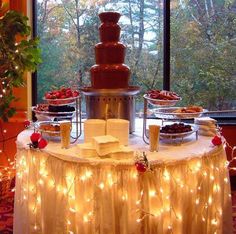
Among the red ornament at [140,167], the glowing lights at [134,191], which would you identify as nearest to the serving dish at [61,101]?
the glowing lights at [134,191]

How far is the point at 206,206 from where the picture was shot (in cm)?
196

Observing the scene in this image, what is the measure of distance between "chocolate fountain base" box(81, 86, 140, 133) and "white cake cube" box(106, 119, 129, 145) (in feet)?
0.48

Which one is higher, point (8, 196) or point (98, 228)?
→ point (98, 228)

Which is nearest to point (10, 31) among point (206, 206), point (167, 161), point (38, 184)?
point (38, 184)

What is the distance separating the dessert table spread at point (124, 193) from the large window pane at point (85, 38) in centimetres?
199

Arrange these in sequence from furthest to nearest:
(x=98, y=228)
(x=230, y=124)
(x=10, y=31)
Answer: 1. (x=230, y=124)
2. (x=10, y=31)
3. (x=98, y=228)

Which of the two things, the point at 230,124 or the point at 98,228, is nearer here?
the point at 98,228

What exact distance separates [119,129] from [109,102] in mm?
224

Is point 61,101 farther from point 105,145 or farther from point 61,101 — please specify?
point 105,145

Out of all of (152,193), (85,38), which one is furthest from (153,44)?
(152,193)

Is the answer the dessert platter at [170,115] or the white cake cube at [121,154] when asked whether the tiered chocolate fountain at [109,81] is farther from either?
the white cake cube at [121,154]

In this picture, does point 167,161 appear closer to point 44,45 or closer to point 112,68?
point 112,68

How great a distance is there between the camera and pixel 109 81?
2.23 meters

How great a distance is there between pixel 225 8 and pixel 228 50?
0.42m
